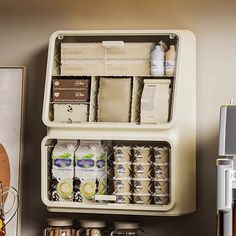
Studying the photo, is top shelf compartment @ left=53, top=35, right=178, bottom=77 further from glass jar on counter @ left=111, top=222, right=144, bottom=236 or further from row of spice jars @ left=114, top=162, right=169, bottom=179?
glass jar on counter @ left=111, top=222, right=144, bottom=236

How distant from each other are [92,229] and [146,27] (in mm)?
931

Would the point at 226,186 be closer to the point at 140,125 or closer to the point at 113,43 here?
the point at 140,125

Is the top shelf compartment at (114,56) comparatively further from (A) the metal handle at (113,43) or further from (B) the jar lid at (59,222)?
(B) the jar lid at (59,222)

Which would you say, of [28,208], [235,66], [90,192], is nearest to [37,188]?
[28,208]

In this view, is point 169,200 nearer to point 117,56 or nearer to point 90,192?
point 90,192

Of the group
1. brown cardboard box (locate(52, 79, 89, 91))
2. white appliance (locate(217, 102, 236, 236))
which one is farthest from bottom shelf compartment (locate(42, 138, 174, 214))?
white appliance (locate(217, 102, 236, 236))

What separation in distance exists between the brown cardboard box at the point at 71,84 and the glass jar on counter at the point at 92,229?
58 centimetres

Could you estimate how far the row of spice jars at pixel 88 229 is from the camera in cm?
301

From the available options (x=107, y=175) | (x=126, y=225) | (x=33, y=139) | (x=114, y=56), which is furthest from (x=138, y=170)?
(x=33, y=139)

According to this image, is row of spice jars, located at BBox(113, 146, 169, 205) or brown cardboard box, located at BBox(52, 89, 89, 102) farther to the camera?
brown cardboard box, located at BBox(52, 89, 89, 102)

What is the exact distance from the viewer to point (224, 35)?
3117mm

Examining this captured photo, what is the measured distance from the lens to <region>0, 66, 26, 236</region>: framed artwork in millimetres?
3262

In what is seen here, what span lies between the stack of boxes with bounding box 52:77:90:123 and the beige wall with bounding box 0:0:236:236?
0.88 ft

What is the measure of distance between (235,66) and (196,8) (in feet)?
1.02
